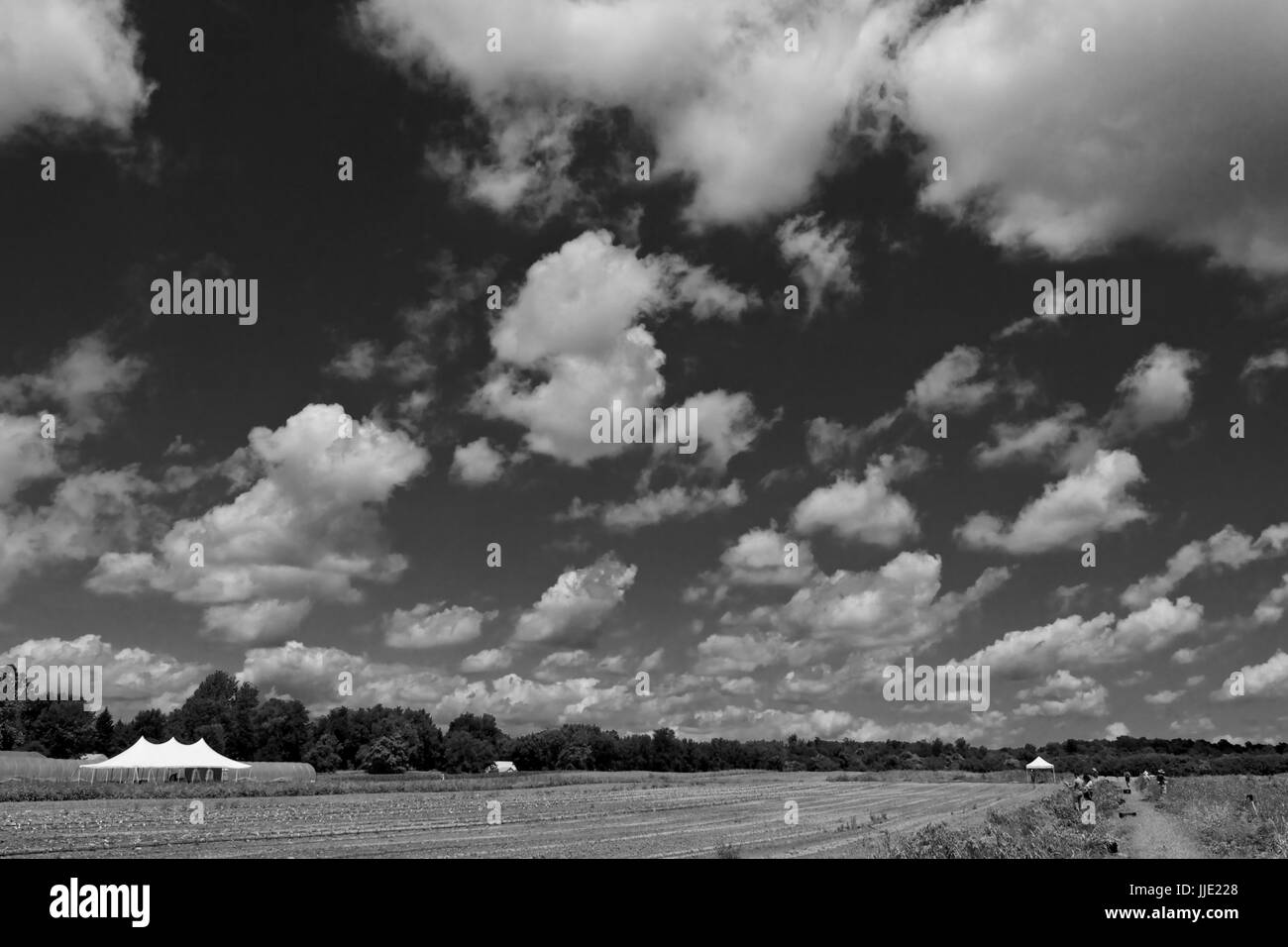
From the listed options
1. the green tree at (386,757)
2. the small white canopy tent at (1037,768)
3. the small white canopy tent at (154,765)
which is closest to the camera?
the small white canopy tent at (154,765)

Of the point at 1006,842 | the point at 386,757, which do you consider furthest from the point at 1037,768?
the point at 1006,842

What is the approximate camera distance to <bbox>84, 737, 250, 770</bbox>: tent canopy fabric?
10912 centimetres

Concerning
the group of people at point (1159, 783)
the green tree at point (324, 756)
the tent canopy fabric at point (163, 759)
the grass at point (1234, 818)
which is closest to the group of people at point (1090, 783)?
the group of people at point (1159, 783)

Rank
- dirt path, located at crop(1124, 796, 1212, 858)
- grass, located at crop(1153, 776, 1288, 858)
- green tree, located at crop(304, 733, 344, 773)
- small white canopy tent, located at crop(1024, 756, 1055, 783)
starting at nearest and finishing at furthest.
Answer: grass, located at crop(1153, 776, 1288, 858), dirt path, located at crop(1124, 796, 1212, 858), small white canopy tent, located at crop(1024, 756, 1055, 783), green tree, located at crop(304, 733, 344, 773)

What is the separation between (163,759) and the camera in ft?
360

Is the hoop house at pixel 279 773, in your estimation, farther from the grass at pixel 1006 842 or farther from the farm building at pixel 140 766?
the grass at pixel 1006 842

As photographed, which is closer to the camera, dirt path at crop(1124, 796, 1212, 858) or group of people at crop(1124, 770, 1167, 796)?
dirt path at crop(1124, 796, 1212, 858)

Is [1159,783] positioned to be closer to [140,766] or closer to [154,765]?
[154,765]

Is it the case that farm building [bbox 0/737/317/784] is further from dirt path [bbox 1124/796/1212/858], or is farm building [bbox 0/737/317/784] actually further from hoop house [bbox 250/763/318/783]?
dirt path [bbox 1124/796/1212/858]

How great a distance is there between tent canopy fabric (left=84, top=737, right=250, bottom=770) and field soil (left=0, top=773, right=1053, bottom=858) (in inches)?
1275

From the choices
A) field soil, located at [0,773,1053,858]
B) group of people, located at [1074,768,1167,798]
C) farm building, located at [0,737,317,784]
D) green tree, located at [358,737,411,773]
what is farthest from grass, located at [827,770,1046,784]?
farm building, located at [0,737,317,784]

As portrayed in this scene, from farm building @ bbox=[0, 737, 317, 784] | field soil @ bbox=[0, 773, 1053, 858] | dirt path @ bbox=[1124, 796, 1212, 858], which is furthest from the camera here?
farm building @ bbox=[0, 737, 317, 784]

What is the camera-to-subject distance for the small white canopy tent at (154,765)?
109125mm
